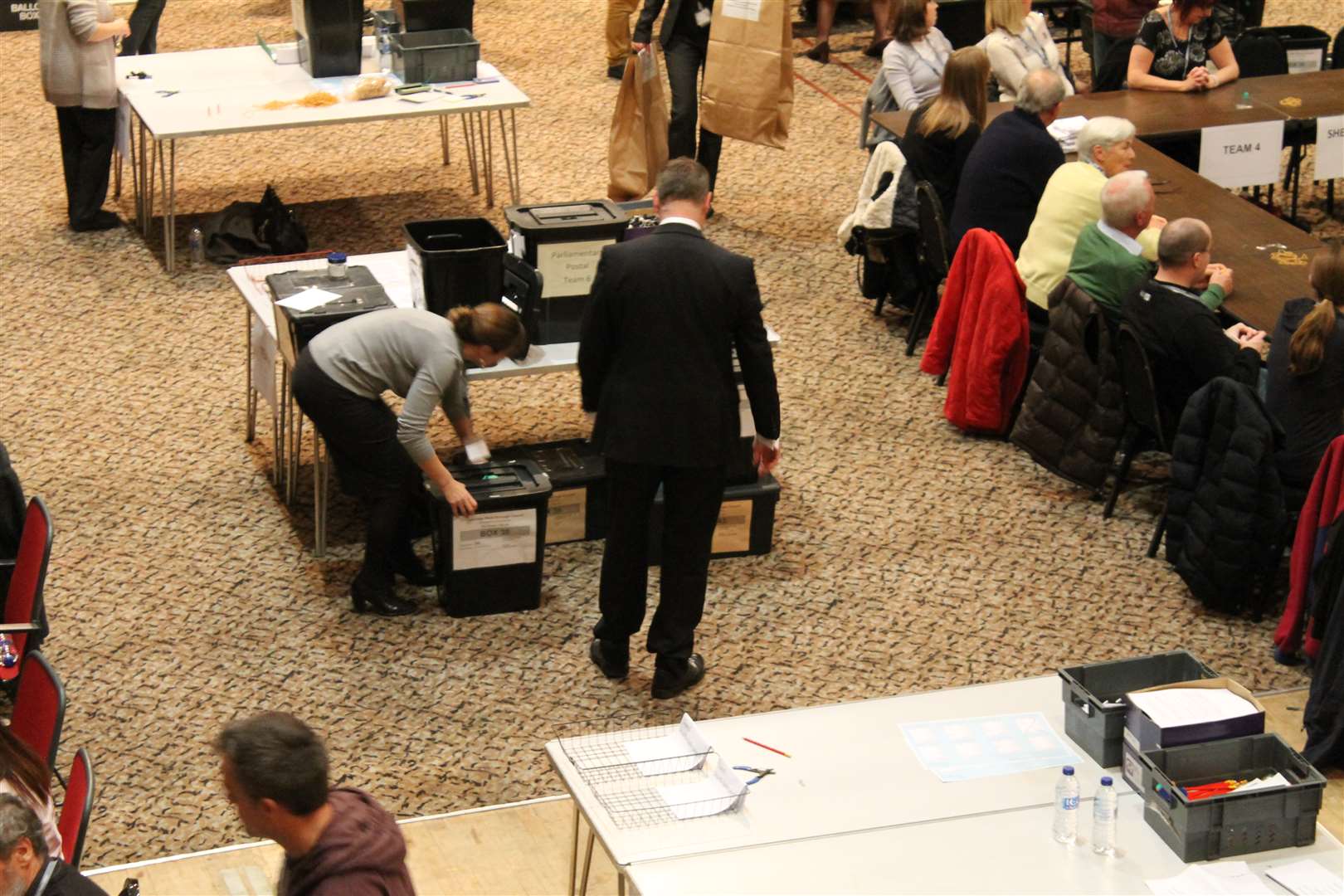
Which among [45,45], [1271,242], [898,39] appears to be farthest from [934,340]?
[45,45]

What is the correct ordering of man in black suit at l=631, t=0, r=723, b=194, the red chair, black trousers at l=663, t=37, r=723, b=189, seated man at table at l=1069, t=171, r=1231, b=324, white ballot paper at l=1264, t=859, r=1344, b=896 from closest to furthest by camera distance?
1. white ballot paper at l=1264, t=859, r=1344, b=896
2. the red chair
3. seated man at table at l=1069, t=171, r=1231, b=324
4. man in black suit at l=631, t=0, r=723, b=194
5. black trousers at l=663, t=37, r=723, b=189

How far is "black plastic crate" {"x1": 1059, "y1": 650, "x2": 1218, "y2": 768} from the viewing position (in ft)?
12.3

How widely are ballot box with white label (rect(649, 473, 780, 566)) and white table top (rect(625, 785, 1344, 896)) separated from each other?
2.19 meters

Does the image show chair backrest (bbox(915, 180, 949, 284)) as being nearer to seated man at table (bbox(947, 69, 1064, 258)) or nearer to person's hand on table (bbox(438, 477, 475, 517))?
seated man at table (bbox(947, 69, 1064, 258))

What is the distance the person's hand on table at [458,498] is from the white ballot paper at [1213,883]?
2.42m

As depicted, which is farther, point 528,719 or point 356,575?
point 356,575

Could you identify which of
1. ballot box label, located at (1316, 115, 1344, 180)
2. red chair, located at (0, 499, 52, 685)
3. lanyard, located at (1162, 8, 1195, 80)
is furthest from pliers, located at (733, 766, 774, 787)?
lanyard, located at (1162, 8, 1195, 80)

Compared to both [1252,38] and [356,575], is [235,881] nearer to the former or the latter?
[356,575]

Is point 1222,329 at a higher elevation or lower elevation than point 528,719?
higher

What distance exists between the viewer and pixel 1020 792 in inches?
144

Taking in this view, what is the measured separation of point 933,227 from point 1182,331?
1452 mm

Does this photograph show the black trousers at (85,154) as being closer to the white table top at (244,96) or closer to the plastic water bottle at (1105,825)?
the white table top at (244,96)

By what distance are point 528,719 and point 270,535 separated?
4.52 feet

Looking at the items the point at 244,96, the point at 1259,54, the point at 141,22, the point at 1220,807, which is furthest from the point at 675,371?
the point at 141,22
